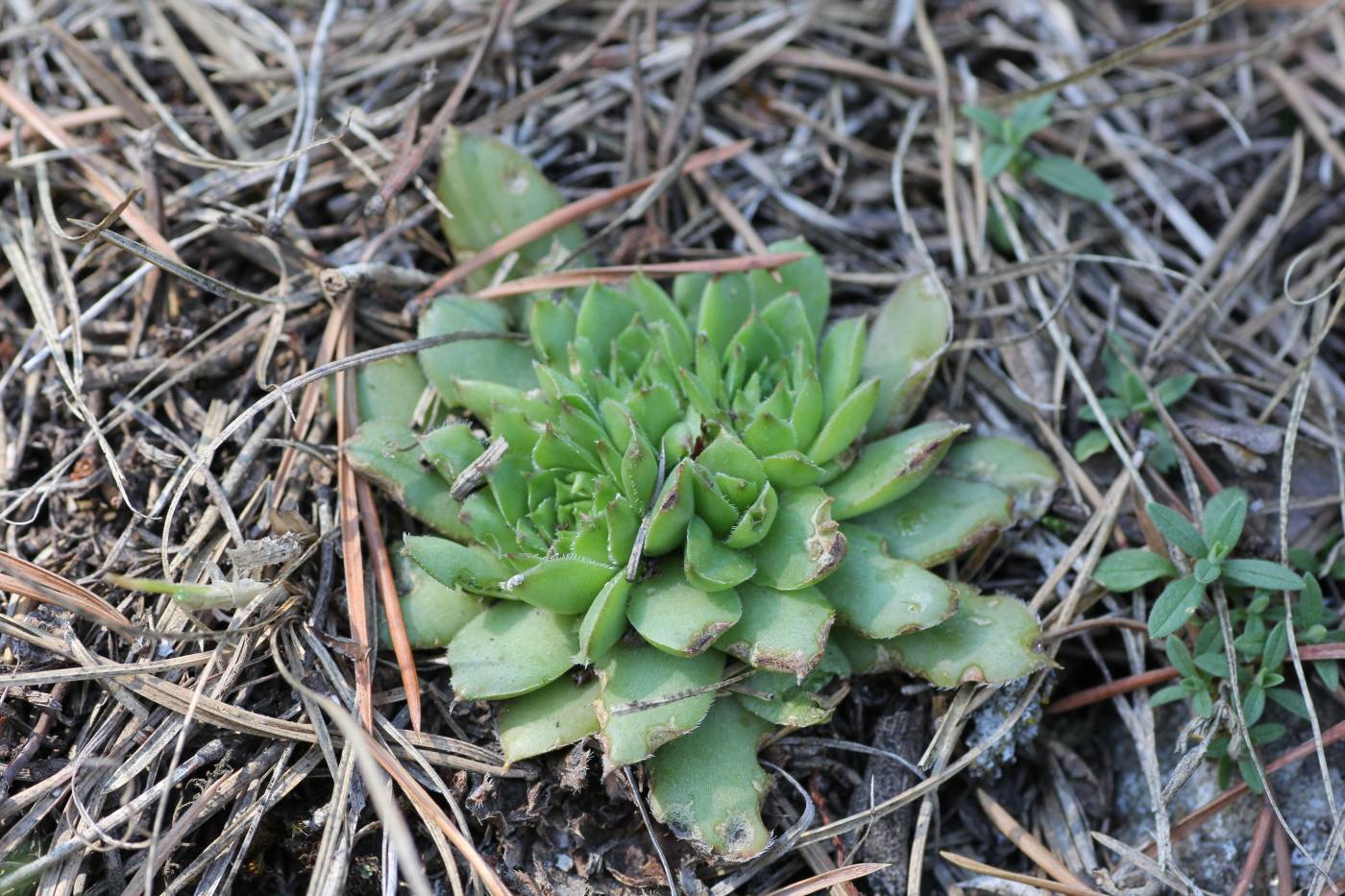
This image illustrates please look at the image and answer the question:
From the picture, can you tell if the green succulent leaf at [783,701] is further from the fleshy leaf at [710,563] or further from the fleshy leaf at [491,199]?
the fleshy leaf at [491,199]

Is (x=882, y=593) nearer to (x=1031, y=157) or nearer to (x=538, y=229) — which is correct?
(x=538, y=229)

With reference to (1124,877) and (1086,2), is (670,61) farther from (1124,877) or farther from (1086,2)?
(1124,877)

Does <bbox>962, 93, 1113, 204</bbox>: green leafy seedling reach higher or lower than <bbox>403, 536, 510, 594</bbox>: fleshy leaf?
higher

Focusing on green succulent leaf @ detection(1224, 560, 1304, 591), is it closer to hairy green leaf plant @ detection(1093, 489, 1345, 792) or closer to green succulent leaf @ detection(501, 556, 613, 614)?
hairy green leaf plant @ detection(1093, 489, 1345, 792)

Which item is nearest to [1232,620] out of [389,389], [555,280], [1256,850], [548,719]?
[1256,850]

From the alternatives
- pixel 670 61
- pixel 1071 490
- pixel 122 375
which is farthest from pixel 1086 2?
pixel 122 375

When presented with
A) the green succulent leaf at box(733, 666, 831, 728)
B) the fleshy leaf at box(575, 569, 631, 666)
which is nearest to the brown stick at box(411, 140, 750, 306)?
the fleshy leaf at box(575, 569, 631, 666)

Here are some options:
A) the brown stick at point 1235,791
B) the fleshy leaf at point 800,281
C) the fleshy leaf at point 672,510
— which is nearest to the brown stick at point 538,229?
the fleshy leaf at point 800,281
